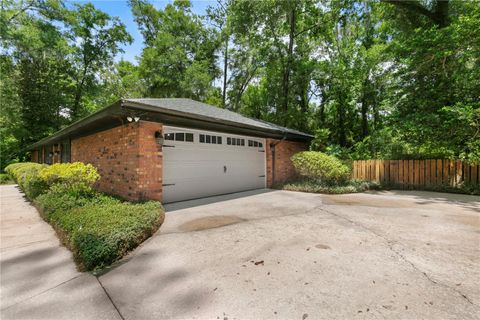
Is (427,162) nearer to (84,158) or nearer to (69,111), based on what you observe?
(84,158)

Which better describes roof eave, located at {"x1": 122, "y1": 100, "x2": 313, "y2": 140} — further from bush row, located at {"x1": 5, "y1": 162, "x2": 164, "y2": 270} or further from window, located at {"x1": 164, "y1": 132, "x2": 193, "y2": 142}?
bush row, located at {"x1": 5, "y1": 162, "x2": 164, "y2": 270}

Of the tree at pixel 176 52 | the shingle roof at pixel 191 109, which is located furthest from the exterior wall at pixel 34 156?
the shingle roof at pixel 191 109

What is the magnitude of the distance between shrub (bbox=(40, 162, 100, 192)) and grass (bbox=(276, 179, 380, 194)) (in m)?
6.34

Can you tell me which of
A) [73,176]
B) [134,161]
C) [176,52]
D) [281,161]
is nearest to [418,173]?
[281,161]

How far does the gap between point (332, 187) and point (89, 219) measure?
7.31 metres

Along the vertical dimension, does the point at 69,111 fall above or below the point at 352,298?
above

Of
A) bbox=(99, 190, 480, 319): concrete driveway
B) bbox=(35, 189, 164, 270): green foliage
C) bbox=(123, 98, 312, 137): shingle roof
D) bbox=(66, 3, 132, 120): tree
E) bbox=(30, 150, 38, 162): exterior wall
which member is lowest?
bbox=(99, 190, 480, 319): concrete driveway

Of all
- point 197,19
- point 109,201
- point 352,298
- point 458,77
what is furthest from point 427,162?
point 197,19

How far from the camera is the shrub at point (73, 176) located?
504cm

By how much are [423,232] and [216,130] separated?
5.37 metres

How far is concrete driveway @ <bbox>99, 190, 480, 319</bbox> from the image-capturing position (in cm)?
180

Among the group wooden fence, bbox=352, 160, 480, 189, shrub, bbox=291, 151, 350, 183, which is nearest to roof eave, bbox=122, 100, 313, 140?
shrub, bbox=291, 151, 350, 183

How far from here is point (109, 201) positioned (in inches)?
182

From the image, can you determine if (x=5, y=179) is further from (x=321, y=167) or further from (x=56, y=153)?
(x=321, y=167)
